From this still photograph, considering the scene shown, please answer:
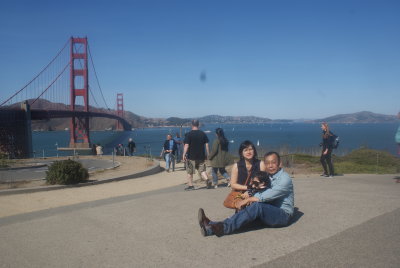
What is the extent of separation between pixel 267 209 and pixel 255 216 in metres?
0.15

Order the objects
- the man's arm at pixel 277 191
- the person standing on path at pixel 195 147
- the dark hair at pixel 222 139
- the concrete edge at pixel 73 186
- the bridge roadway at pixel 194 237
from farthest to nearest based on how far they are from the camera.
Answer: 1. the concrete edge at pixel 73 186
2. the person standing on path at pixel 195 147
3. the dark hair at pixel 222 139
4. the man's arm at pixel 277 191
5. the bridge roadway at pixel 194 237

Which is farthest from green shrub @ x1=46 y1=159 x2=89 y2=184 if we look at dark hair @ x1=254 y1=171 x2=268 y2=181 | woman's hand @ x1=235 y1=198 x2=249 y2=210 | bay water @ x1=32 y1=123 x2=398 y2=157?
dark hair @ x1=254 y1=171 x2=268 y2=181

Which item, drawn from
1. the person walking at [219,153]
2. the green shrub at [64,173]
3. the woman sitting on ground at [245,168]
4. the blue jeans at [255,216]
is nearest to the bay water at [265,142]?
the person walking at [219,153]

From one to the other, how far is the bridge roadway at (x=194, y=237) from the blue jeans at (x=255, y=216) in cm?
11

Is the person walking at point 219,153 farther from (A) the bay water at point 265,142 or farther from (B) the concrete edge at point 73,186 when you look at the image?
(A) the bay water at point 265,142

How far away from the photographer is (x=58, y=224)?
5.27 m

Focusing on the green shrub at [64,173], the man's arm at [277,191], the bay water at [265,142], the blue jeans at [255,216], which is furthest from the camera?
the bay water at [265,142]

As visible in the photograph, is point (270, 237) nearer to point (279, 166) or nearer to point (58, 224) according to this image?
point (279, 166)

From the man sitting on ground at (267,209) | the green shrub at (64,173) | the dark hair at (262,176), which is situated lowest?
the green shrub at (64,173)

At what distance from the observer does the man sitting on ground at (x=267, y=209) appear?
4316 millimetres

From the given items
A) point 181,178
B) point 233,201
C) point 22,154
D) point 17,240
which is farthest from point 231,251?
point 22,154

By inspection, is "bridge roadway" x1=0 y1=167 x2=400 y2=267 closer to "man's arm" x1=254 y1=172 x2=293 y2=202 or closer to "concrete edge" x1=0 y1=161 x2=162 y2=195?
"man's arm" x1=254 y1=172 x2=293 y2=202

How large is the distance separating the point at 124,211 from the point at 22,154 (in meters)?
30.0

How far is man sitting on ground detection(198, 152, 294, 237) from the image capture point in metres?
4.32
